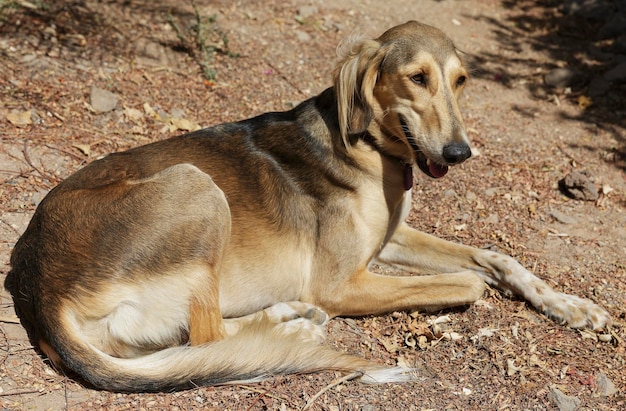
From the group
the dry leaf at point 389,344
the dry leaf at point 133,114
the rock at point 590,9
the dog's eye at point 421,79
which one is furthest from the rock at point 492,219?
the rock at point 590,9

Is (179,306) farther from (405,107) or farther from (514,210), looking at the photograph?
(514,210)

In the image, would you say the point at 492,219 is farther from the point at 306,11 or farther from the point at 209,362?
the point at 306,11

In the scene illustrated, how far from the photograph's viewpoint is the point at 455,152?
3.70 meters

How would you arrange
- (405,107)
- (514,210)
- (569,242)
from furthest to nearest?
(514,210) < (569,242) < (405,107)

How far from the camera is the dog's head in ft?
12.6

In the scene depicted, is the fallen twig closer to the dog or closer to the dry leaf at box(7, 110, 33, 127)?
the dog

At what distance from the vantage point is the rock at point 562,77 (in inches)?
288

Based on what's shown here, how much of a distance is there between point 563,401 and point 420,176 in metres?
2.44

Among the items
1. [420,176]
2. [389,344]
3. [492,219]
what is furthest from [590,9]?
[389,344]

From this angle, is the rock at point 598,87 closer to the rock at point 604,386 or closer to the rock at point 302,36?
the rock at point 302,36

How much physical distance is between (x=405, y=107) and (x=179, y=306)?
67.2 inches

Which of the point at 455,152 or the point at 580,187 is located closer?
the point at 455,152

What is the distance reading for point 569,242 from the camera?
505 centimetres

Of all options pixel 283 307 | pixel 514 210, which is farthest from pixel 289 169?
pixel 514 210
